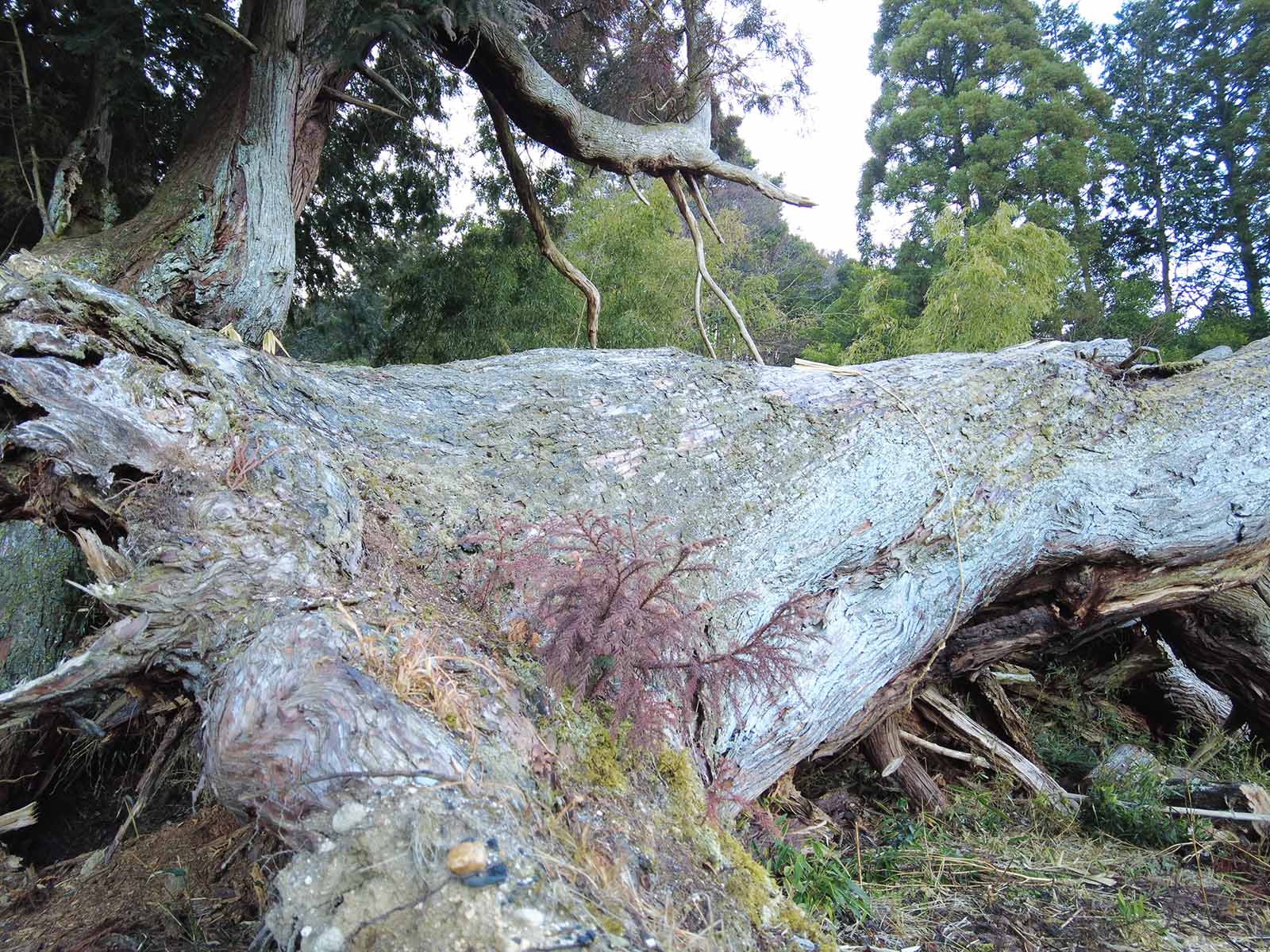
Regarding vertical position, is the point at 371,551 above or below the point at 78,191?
below

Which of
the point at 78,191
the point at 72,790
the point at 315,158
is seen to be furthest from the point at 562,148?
the point at 72,790

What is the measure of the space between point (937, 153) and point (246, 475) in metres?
20.4

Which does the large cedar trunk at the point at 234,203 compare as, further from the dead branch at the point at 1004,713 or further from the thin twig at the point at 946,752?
the dead branch at the point at 1004,713

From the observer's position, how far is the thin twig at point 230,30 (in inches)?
148

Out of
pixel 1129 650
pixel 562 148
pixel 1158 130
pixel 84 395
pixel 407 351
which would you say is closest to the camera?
pixel 84 395

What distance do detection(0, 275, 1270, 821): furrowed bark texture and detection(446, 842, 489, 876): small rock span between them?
7.5 inches

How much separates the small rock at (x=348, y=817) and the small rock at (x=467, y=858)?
0.18 m

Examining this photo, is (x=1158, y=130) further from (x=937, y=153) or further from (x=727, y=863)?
(x=727, y=863)

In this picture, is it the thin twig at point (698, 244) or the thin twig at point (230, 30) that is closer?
the thin twig at point (230, 30)

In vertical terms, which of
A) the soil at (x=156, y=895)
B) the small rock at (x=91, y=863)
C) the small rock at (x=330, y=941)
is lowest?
the small rock at (x=91, y=863)

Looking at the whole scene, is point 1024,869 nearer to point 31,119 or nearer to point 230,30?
point 230,30

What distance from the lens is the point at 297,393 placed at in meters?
2.50

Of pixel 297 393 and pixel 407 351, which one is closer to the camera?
pixel 297 393

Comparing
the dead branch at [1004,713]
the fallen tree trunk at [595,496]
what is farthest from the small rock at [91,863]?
the dead branch at [1004,713]
